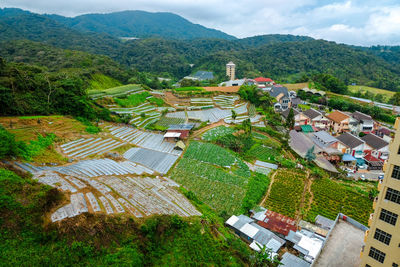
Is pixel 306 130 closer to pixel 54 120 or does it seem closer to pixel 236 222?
pixel 236 222

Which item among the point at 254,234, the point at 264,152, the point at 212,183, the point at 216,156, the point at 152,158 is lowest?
the point at 254,234

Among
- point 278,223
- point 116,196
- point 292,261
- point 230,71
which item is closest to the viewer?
point 292,261

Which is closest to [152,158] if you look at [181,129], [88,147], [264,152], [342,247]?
[88,147]

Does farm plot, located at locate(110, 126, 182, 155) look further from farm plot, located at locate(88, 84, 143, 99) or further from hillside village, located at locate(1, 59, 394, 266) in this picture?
farm plot, located at locate(88, 84, 143, 99)

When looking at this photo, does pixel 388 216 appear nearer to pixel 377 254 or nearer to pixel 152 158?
pixel 377 254

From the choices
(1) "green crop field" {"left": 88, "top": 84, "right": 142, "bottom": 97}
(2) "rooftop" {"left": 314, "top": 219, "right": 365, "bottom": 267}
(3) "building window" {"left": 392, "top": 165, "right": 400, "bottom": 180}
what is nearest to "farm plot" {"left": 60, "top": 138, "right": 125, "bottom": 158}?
(1) "green crop field" {"left": 88, "top": 84, "right": 142, "bottom": 97}

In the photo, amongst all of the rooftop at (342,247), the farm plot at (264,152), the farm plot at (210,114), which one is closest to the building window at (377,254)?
the rooftop at (342,247)

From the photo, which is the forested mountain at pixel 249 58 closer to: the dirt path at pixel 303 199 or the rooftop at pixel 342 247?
the dirt path at pixel 303 199

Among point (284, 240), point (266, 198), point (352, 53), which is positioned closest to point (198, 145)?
point (266, 198)
